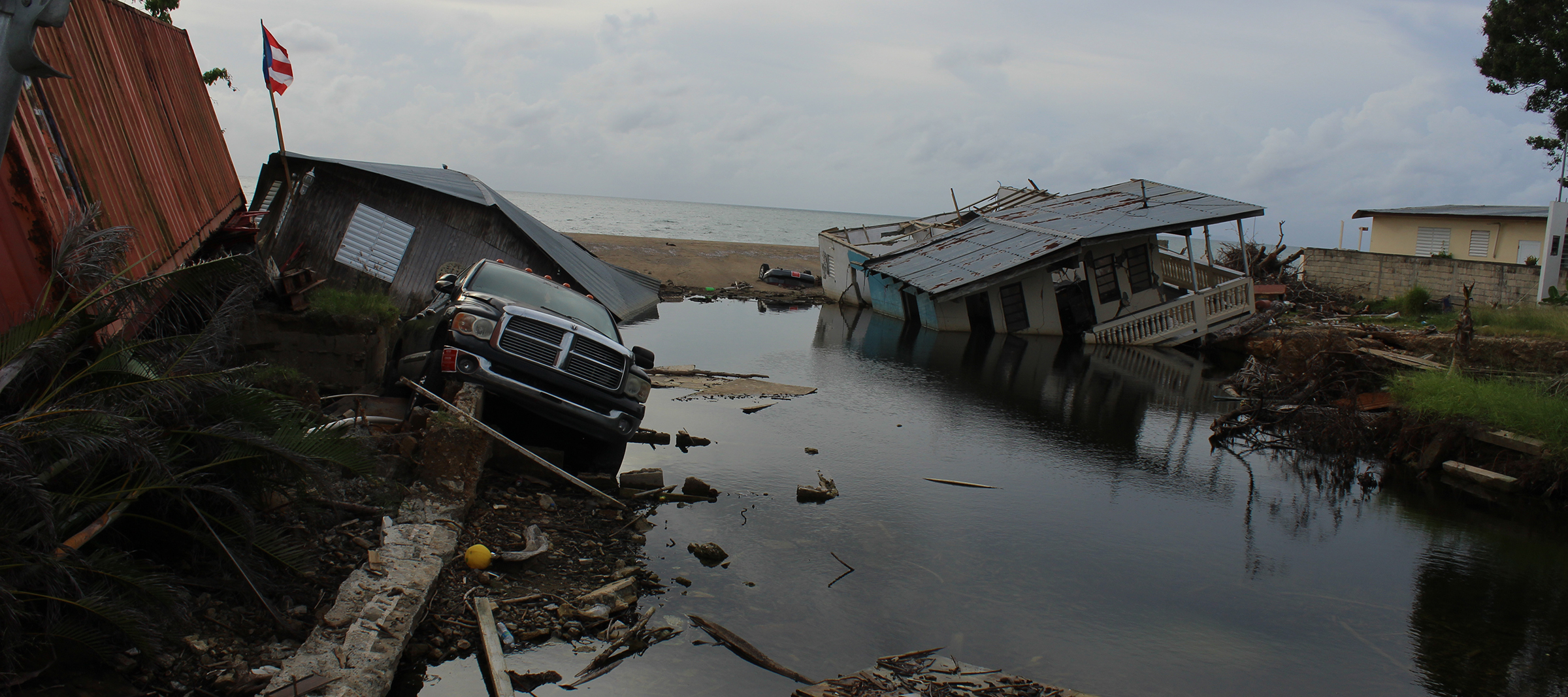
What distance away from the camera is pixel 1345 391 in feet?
50.2

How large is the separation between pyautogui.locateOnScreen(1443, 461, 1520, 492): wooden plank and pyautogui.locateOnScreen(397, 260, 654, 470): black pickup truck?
1154 cm

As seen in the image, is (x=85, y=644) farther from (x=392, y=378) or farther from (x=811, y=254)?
(x=811, y=254)

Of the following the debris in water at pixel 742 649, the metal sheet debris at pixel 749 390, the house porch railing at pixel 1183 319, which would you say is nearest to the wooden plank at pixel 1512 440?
the metal sheet debris at pixel 749 390

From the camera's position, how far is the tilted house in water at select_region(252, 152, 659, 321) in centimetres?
1717

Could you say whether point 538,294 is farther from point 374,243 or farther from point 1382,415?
point 1382,415

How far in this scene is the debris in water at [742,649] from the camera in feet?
19.2

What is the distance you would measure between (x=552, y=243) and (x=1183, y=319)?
57.7 feet

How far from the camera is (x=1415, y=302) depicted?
89.8 ft

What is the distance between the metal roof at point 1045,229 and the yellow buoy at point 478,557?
20.6 metres

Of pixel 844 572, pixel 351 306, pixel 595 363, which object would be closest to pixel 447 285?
pixel 351 306

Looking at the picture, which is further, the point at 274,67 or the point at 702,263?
→ the point at 702,263

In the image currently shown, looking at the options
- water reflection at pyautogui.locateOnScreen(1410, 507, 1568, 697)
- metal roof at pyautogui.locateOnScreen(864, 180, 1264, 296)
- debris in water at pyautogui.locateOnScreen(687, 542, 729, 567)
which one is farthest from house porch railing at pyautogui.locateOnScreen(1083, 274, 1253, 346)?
debris in water at pyautogui.locateOnScreen(687, 542, 729, 567)

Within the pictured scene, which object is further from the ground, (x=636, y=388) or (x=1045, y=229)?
(x=1045, y=229)

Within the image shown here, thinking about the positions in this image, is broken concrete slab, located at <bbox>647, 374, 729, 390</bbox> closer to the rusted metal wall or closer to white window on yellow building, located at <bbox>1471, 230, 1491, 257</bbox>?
the rusted metal wall
